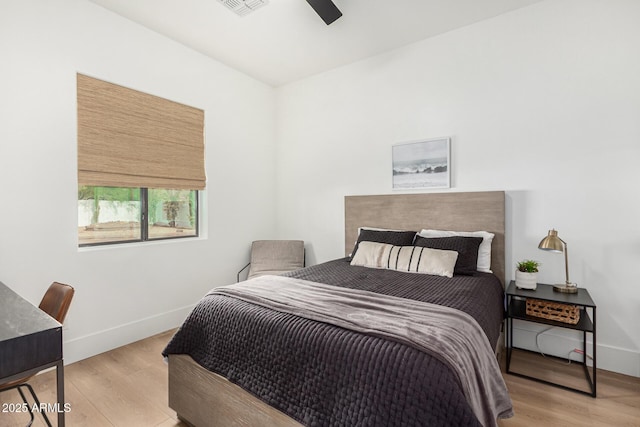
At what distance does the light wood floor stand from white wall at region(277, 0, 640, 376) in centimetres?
36

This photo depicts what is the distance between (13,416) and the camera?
6.07ft

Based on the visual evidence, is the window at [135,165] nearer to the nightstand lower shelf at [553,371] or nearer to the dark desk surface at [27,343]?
the dark desk surface at [27,343]

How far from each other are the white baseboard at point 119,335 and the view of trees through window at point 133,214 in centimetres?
75

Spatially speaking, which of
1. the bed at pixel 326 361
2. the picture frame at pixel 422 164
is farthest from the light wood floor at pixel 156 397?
the picture frame at pixel 422 164

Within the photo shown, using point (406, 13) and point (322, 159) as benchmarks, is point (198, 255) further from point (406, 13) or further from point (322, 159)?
point (406, 13)

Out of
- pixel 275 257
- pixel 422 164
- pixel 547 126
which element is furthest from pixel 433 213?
pixel 275 257

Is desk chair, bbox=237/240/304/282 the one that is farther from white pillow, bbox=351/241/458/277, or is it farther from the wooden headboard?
white pillow, bbox=351/241/458/277

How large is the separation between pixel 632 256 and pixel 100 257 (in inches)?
159

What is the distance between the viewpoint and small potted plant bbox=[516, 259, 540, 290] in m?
2.41

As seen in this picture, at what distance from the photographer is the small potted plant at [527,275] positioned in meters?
2.41

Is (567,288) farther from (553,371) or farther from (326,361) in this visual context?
(326,361)

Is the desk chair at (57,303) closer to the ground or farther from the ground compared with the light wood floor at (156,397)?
farther from the ground

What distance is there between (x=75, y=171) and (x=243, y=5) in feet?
6.00

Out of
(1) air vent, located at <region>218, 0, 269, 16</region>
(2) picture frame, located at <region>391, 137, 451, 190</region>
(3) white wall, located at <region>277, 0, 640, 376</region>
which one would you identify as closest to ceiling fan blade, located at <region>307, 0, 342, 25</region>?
(1) air vent, located at <region>218, 0, 269, 16</region>
